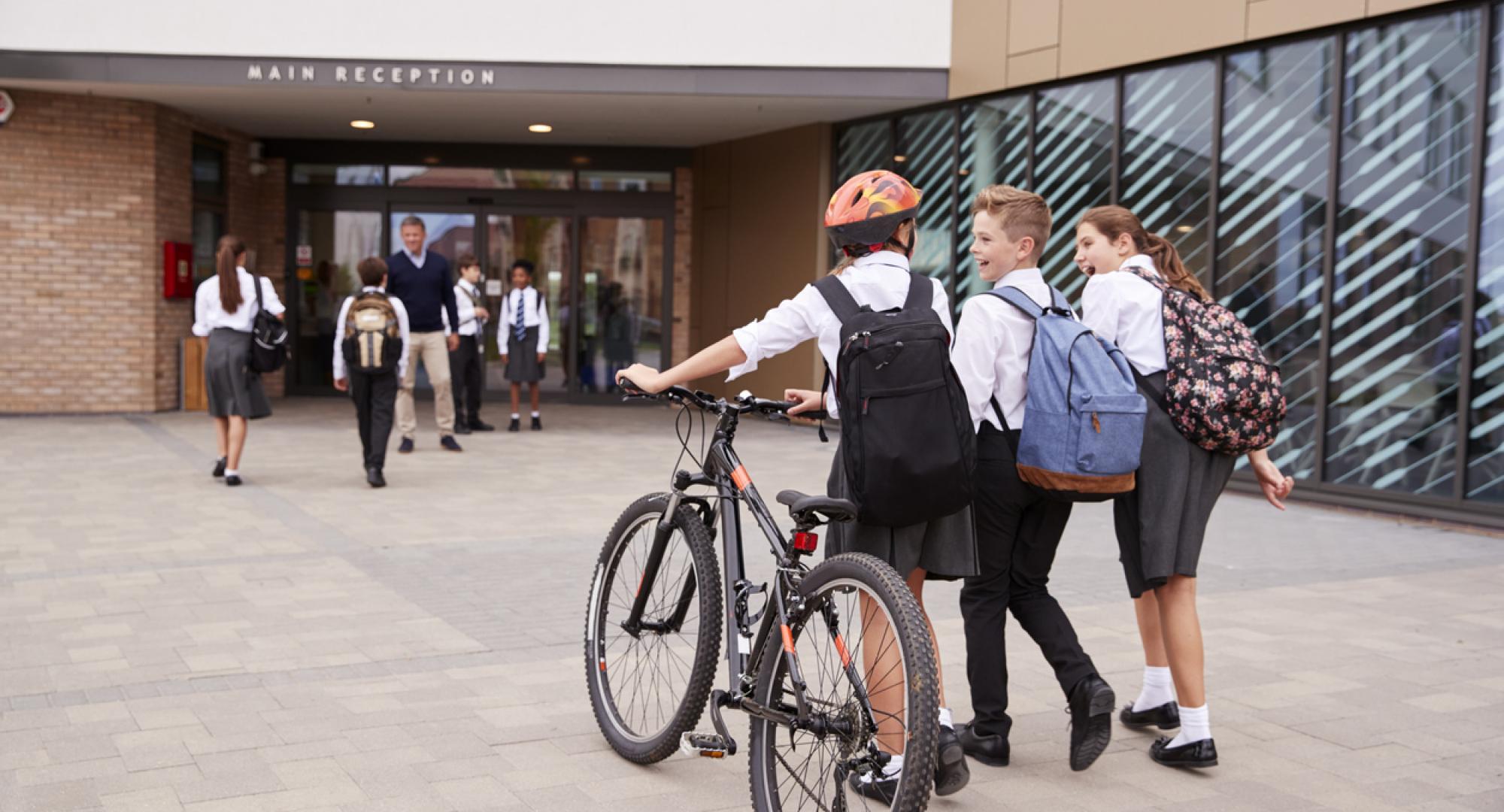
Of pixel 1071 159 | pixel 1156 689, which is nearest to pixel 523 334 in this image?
pixel 1071 159

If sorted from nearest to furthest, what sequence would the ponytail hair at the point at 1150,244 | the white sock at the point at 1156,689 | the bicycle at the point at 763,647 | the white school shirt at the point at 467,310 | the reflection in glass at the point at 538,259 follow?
the bicycle at the point at 763,647, the ponytail hair at the point at 1150,244, the white sock at the point at 1156,689, the white school shirt at the point at 467,310, the reflection in glass at the point at 538,259

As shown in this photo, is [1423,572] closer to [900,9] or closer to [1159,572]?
[1159,572]

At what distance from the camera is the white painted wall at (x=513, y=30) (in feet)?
44.0

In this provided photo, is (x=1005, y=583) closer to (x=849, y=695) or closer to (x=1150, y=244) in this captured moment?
(x=849, y=695)

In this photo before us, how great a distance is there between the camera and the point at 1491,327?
905 cm

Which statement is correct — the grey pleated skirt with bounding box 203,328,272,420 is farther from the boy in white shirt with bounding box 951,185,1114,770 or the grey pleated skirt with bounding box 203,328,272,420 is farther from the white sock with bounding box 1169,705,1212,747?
the white sock with bounding box 1169,705,1212,747

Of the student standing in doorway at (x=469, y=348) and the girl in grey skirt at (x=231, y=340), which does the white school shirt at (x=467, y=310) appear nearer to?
the student standing in doorway at (x=469, y=348)

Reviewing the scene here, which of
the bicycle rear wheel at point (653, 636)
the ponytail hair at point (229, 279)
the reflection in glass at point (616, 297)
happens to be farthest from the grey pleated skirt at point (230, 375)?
the reflection in glass at point (616, 297)

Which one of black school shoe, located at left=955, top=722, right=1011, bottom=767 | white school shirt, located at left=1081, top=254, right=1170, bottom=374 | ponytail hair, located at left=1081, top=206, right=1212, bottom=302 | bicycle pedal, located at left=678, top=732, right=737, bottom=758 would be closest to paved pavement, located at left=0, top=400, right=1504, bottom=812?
black school shoe, located at left=955, top=722, right=1011, bottom=767

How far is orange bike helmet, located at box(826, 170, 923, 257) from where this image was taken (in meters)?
3.57

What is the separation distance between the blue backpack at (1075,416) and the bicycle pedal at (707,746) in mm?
1077

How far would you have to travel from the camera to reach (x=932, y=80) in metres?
13.5

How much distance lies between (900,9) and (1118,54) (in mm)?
2587

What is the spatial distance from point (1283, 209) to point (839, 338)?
7943 millimetres
